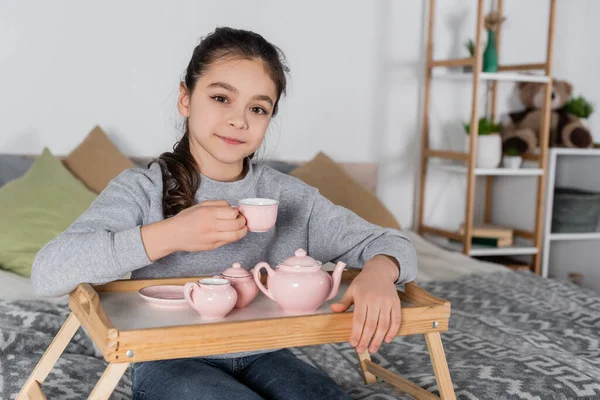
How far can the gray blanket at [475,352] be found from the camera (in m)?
1.35

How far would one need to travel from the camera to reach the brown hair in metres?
1.31

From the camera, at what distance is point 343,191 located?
8.98ft

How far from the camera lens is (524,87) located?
11.1ft

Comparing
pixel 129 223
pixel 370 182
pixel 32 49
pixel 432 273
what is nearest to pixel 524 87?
pixel 370 182

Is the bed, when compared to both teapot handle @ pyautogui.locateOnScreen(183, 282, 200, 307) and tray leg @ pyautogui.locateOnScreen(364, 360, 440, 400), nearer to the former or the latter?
tray leg @ pyautogui.locateOnScreen(364, 360, 440, 400)

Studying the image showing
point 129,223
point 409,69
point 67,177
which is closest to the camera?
point 129,223

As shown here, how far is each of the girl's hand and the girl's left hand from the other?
0.19 meters

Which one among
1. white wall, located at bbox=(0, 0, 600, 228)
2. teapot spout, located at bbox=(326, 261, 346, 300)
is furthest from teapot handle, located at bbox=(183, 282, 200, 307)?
white wall, located at bbox=(0, 0, 600, 228)

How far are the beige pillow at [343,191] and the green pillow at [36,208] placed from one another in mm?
838

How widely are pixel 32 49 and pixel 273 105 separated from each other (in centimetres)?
165

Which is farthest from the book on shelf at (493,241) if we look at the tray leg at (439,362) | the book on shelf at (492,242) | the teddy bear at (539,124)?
the tray leg at (439,362)

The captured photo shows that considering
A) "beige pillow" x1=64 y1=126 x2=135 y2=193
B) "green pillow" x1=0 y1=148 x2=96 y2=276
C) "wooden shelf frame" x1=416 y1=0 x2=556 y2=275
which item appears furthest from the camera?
"wooden shelf frame" x1=416 y1=0 x2=556 y2=275

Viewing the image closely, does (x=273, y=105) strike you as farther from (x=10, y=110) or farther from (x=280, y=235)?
(x=10, y=110)

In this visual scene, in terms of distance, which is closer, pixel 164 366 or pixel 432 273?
pixel 164 366
